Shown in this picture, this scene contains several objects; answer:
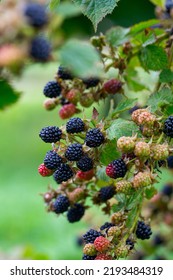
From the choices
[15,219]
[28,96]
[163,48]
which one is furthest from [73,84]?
[28,96]

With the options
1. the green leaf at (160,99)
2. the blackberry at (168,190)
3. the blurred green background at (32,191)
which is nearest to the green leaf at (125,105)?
the green leaf at (160,99)

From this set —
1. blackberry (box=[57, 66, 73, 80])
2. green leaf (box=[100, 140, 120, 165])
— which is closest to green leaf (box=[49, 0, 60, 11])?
blackberry (box=[57, 66, 73, 80])

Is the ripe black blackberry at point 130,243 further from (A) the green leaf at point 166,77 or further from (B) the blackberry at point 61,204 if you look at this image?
(A) the green leaf at point 166,77

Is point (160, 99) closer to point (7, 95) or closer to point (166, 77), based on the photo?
point (166, 77)

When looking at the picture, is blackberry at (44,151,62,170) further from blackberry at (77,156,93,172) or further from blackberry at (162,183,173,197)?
blackberry at (162,183,173,197)

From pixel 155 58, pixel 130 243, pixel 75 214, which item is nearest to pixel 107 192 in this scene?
pixel 75 214

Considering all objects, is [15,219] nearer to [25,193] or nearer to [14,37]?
[25,193]
